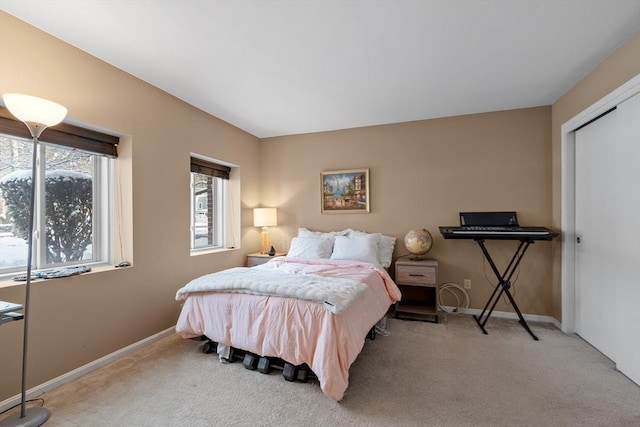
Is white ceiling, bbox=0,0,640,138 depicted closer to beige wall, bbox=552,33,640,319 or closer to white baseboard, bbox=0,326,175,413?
beige wall, bbox=552,33,640,319

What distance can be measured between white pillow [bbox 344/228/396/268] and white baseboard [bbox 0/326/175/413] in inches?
97.0

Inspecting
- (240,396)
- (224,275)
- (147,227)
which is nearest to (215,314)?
(224,275)

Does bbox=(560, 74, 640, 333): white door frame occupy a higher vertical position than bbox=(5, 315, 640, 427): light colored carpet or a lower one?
higher

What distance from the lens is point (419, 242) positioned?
332 centimetres

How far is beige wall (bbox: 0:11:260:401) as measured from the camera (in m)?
1.85

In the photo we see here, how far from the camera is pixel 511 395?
186 centimetres

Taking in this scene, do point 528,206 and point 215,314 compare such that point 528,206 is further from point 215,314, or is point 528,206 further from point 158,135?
point 158,135

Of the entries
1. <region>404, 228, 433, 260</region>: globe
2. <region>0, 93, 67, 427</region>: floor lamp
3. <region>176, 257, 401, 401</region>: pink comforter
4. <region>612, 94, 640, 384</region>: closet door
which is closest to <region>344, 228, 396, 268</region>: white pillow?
<region>404, 228, 433, 260</region>: globe

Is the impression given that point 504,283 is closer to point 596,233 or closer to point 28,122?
point 596,233

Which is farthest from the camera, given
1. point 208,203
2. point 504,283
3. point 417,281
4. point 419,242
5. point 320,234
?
point 320,234

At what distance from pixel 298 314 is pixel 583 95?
3.24 metres

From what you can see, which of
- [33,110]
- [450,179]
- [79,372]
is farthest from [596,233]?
[79,372]

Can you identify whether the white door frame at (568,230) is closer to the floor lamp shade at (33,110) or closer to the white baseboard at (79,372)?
the white baseboard at (79,372)

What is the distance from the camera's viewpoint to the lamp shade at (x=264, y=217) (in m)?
4.14
